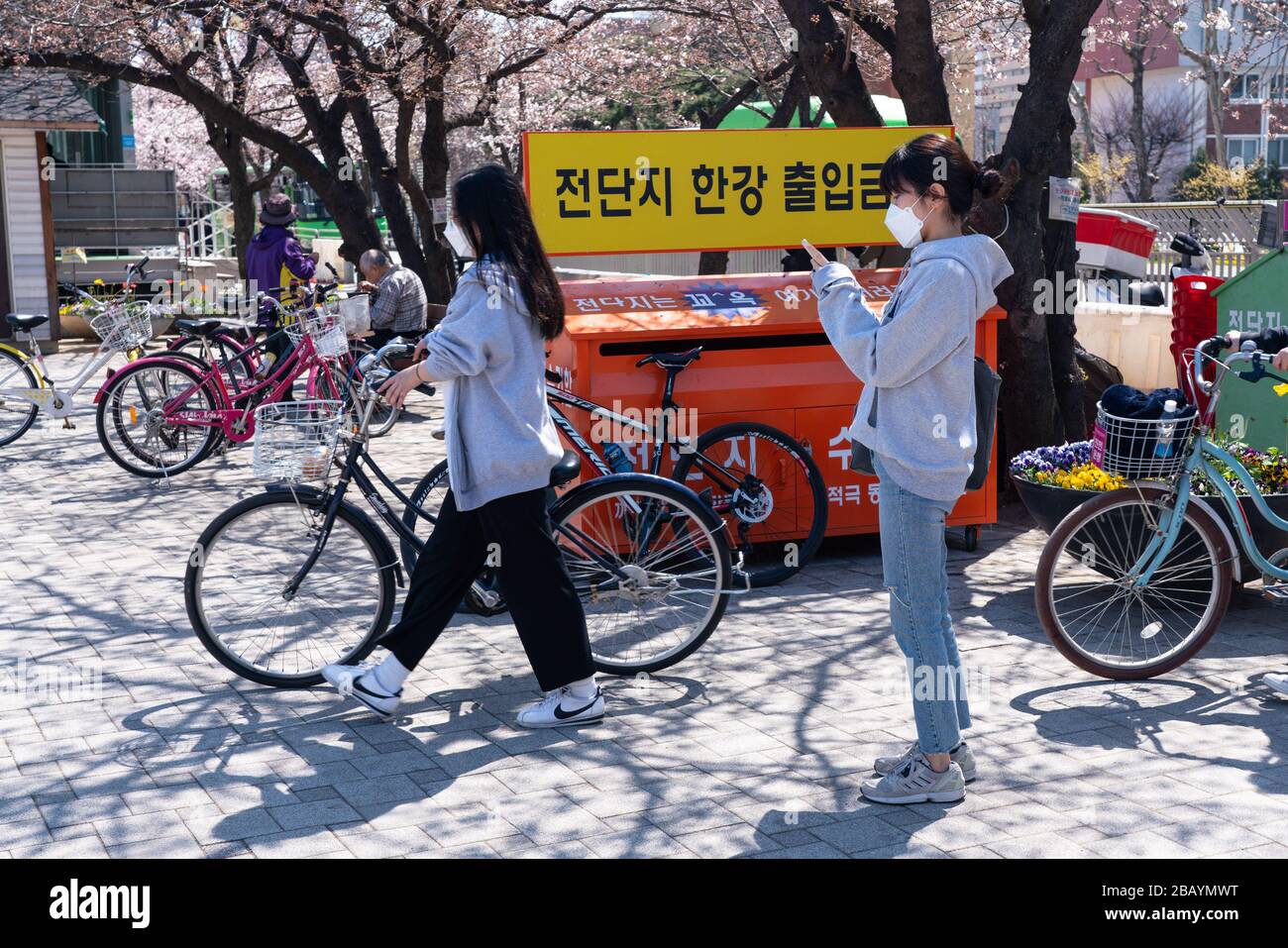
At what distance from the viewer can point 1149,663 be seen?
17.5 feet

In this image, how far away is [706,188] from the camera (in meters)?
7.70

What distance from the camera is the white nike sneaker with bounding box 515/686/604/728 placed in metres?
4.89

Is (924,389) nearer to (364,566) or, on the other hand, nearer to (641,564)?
(641,564)

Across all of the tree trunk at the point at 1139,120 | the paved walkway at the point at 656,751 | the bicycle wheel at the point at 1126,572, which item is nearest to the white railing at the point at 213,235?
the tree trunk at the point at 1139,120

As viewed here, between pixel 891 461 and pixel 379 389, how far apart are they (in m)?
1.73

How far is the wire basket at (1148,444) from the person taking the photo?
5164mm

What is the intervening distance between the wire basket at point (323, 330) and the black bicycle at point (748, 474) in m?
1.20

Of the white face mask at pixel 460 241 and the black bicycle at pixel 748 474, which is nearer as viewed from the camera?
the white face mask at pixel 460 241

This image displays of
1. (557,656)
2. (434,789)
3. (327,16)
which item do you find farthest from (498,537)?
(327,16)

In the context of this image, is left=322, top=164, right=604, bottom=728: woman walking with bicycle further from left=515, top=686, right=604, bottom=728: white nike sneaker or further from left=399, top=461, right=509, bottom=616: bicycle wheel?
left=399, top=461, right=509, bottom=616: bicycle wheel

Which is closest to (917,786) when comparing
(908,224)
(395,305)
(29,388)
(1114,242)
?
(908,224)

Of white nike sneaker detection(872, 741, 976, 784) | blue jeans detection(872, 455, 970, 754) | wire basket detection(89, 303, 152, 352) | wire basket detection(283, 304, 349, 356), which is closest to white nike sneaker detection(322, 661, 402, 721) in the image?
white nike sneaker detection(872, 741, 976, 784)

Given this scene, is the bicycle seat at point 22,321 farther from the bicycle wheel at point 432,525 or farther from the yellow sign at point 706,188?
the bicycle wheel at point 432,525

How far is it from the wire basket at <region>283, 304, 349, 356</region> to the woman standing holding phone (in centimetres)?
355
